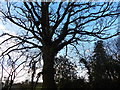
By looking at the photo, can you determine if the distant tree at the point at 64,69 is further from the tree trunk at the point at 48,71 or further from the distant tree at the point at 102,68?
the tree trunk at the point at 48,71

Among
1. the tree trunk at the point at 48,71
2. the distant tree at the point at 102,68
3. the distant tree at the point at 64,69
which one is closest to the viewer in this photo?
the tree trunk at the point at 48,71

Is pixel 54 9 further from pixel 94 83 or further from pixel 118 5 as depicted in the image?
pixel 94 83

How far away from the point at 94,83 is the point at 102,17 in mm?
2389

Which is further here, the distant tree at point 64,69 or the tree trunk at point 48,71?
the distant tree at point 64,69

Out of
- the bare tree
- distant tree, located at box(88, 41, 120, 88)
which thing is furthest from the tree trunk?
distant tree, located at box(88, 41, 120, 88)

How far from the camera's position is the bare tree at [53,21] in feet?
14.2

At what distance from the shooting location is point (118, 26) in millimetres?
4355

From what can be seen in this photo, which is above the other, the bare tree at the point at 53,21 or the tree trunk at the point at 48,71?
the bare tree at the point at 53,21

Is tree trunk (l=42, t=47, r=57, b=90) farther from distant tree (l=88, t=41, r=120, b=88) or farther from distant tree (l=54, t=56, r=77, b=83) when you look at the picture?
distant tree (l=88, t=41, r=120, b=88)

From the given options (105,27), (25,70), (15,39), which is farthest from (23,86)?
(105,27)

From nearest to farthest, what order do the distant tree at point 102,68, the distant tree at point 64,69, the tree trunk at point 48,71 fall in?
the tree trunk at point 48,71, the distant tree at point 102,68, the distant tree at point 64,69

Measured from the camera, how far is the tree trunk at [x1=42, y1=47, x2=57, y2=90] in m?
3.90

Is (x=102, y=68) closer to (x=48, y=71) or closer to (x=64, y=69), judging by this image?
(x=64, y=69)

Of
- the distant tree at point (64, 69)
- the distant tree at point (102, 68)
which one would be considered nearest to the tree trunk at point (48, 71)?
the distant tree at point (64, 69)
